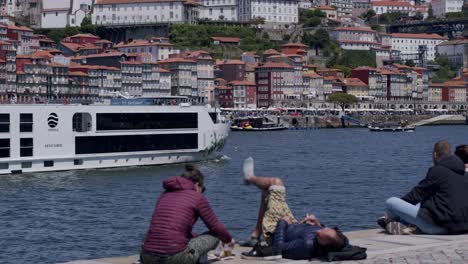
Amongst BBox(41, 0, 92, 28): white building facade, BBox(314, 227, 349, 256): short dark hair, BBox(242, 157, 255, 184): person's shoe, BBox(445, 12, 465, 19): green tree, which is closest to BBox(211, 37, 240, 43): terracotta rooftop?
BBox(41, 0, 92, 28): white building facade

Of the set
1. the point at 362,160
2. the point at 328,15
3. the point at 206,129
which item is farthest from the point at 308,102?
the point at 206,129

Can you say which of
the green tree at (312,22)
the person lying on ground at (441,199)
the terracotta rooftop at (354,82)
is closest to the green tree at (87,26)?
the green tree at (312,22)

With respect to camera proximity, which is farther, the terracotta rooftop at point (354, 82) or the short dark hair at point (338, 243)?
the terracotta rooftop at point (354, 82)

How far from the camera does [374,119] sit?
107562 millimetres

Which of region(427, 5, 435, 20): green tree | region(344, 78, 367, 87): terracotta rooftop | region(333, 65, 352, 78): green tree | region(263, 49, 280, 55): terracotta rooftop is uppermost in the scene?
region(427, 5, 435, 20): green tree

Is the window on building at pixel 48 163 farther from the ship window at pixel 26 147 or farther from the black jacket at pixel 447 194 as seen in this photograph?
the black jacket at pixel 447 194

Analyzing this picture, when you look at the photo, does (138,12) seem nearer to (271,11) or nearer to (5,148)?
(271,11)

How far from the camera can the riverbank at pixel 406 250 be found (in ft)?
30.8

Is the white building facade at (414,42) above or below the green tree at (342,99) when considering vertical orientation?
above

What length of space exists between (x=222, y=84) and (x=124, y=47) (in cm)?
1012

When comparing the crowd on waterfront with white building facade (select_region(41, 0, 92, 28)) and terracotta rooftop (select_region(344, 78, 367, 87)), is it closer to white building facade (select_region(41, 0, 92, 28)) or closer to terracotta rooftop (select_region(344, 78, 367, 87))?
terracotta rooftop (select_region(344, 78, 367, 87))

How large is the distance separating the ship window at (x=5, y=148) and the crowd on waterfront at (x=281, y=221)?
20486 millimetres

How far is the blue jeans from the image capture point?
34.9 ft

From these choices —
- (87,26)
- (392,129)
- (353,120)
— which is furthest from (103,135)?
(87,26)
